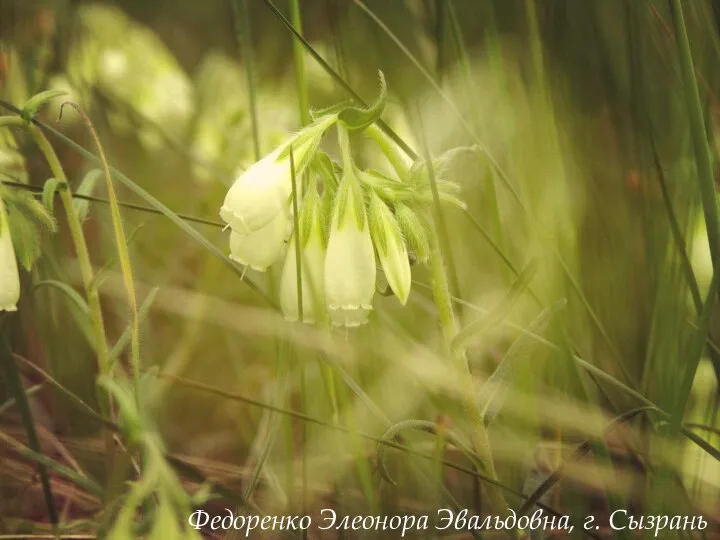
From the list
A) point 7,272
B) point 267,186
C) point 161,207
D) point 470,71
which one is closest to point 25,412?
point 7,272

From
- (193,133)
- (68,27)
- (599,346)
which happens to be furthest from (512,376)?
(193,133)

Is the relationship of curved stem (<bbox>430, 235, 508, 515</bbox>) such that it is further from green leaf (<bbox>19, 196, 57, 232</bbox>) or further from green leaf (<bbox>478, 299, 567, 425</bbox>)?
green leaf (<bbox>19, 196, 57, 232</bbox>)

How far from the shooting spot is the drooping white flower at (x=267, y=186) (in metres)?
0.94

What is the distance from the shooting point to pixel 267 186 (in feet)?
3.14

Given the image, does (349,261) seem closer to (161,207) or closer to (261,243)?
(261,243)

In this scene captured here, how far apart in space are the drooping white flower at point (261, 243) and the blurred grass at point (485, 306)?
10 cm

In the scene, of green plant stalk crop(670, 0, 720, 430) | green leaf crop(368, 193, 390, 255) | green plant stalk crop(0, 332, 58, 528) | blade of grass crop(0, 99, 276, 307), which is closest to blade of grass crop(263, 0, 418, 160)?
green leaf crop(368, 193, 390, 255)

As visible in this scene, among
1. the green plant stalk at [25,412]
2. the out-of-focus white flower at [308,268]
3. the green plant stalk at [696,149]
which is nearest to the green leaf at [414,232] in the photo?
the out-of-focus white flower at [308,268]

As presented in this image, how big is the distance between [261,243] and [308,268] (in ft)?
0.25

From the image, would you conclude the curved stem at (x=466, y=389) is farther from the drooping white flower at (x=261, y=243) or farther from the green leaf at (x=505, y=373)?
the drooping white flower at (x=261, y=243)

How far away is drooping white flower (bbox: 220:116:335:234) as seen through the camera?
94 cm

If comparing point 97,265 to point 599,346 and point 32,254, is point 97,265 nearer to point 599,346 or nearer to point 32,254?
point 32,254

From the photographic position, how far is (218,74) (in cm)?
280

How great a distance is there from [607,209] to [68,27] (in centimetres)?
161
